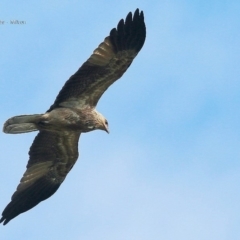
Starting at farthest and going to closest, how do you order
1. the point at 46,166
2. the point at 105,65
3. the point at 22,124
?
1. the point at 46,166
2. the point at 105,65
3. the point at 22,124

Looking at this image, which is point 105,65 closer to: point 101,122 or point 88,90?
point 88,90

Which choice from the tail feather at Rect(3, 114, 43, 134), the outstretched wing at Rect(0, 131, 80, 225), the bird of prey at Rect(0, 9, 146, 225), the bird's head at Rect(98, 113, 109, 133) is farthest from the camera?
the outstretched wing at Rect(0, 131, 80, 225)

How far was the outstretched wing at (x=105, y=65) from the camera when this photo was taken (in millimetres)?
15937

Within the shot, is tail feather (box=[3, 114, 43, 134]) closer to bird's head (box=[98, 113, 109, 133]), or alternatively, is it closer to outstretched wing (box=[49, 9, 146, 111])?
outstretched wing (box=[49, 9, 146, 111])

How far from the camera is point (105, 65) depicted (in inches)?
629

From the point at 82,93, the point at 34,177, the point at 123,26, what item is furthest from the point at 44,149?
the point at 123,26

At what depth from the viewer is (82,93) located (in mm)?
16109

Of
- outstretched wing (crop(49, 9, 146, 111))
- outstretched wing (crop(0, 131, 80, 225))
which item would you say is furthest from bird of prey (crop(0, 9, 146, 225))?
outstretched wing (crop(0, 131, 80, 225))

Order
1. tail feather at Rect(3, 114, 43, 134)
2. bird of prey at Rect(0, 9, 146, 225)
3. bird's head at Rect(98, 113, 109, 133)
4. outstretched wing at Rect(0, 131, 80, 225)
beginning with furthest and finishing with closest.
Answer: outstretched wing at Rect(0, 131, 80, 225), bird's head at Rect(98, 113, 109, 133), bird of prey at Rect(0, 9, 146, 225), tail feather at Rect(3, 114, 43, 134)

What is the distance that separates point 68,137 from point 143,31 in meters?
2.41

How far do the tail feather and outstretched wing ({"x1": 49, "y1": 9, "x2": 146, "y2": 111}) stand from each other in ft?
1.63

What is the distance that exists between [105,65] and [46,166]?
96.5 inches

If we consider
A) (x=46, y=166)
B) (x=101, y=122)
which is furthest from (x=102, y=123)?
(x=46, y=166)

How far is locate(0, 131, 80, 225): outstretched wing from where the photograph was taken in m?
16.9
